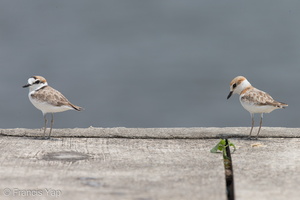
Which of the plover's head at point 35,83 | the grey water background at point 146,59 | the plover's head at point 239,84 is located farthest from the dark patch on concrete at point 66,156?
the grey water background at point 146,59

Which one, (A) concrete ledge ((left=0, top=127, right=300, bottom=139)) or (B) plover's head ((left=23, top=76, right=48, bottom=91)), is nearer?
(A) concrete ledge ((left=0, top=127, right=300, bottom=139))

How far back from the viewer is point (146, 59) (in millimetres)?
24953

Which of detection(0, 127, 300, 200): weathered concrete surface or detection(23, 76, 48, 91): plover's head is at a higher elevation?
detection(23, 76, 48, 91): plover's head

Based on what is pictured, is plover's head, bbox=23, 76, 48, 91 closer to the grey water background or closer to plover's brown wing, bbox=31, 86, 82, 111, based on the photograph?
plover's brown wing, bbox=31, 86, 82, 111

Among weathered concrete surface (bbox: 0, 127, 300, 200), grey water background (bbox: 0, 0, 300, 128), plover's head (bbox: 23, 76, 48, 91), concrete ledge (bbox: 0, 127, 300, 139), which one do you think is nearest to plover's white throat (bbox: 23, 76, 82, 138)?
plover's head (bbox: 23, 76, 48, 91)

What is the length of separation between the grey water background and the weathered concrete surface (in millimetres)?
12461

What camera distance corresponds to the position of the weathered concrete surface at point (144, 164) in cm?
548

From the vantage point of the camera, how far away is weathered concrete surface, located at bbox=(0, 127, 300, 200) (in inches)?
216

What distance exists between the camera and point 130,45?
2614 centimetres

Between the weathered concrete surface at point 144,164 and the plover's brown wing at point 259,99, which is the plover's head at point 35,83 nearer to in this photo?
the weathered concrete surface at point 144,164

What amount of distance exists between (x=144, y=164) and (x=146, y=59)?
1867cm

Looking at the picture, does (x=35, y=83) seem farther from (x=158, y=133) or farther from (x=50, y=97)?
(x=158, y=133)

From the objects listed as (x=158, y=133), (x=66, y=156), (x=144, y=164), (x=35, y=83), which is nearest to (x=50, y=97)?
(x=35, y=83)

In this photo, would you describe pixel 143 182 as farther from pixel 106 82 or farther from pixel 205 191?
pixel 106 82
